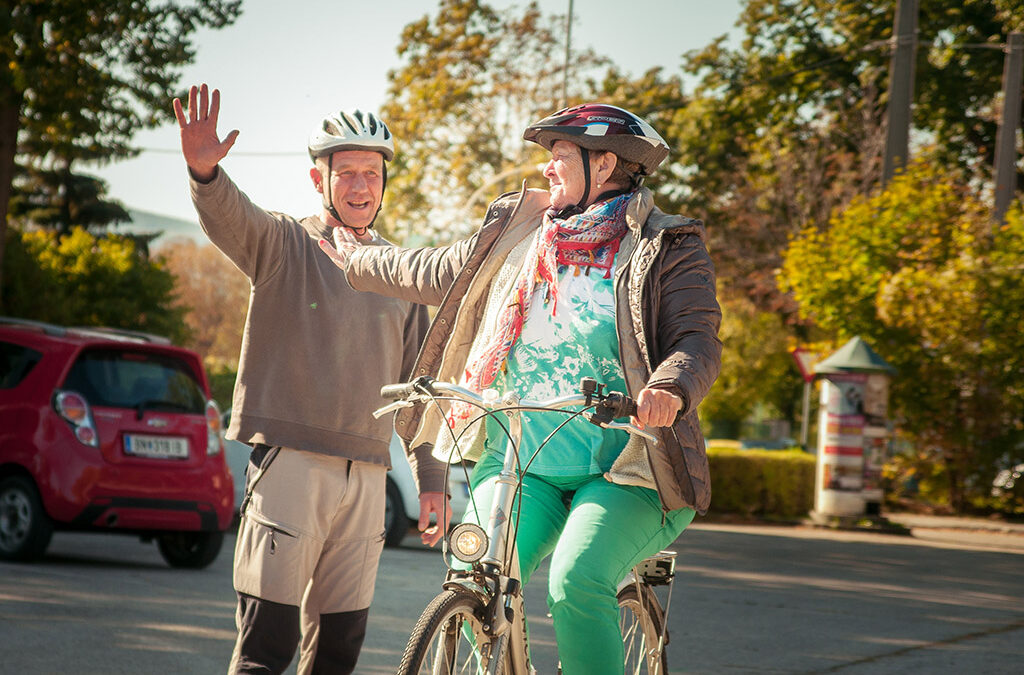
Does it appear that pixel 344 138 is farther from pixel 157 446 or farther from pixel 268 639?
pixel 157 446

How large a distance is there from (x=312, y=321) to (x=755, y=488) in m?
15.4

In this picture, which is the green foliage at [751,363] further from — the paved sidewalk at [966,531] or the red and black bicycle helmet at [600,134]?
the red and black bicycle helmet at [600,134]

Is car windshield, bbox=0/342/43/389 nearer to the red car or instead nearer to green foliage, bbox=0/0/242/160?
the red car

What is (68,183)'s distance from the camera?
45.2m

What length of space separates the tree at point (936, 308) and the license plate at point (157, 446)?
1178 centimetres

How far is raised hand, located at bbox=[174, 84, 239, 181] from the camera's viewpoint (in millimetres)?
3574

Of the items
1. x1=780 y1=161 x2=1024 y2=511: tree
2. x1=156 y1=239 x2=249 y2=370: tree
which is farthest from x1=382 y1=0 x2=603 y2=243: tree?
x1=156 y1=239 x2=249 y2=370: tree

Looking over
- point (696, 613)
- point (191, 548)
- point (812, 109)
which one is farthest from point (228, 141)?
point (812, 109)

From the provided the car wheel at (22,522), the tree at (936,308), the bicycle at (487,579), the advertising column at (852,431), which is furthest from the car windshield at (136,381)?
the tree at (936,308)

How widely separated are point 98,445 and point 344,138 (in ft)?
18.9

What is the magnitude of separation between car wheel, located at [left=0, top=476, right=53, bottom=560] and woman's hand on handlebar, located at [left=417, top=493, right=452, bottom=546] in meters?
5.75

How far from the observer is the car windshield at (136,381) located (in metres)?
9.20


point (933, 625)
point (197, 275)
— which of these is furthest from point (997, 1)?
point (197, 275)

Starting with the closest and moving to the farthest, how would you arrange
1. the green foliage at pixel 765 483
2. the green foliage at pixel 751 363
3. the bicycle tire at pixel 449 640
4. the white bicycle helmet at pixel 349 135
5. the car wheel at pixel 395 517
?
the bicycle tire at pixel 449 640 < the white bicycle helmet at pixel 349 135 < the car wheel at pixel 395 517 < the green foliage at pixel 765 483 < the green foliage at pixel 751 363
